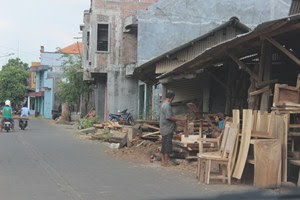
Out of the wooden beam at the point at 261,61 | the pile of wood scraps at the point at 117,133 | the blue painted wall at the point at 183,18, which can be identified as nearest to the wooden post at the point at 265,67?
the wooden beam at the point at 261,61

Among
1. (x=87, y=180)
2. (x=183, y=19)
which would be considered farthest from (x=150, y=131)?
(x=183, y=19)

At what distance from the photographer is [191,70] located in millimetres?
13648

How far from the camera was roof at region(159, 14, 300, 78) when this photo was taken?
8.34m

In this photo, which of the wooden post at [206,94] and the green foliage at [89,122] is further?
the green foliage at [89,122]

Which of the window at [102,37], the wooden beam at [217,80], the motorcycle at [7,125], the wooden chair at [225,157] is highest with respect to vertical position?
the window at [102,37]

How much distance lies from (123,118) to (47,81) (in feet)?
105

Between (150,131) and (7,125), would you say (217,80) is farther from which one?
(7,125)

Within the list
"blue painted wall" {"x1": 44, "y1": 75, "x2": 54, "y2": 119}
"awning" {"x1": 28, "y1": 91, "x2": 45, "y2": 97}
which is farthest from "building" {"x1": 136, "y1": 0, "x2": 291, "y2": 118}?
"awning" {"x1": 28, "y1": 91, "x2": 45, "y2": 97}

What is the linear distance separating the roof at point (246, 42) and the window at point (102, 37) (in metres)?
15.1

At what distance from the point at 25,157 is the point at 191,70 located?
5338 mm

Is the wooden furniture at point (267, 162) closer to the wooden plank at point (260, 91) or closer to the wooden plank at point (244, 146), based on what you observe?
the wooden plank at point (244, 146)

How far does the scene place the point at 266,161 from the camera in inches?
327

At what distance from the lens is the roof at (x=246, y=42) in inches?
328

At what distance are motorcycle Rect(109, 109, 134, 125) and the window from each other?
163 inches
